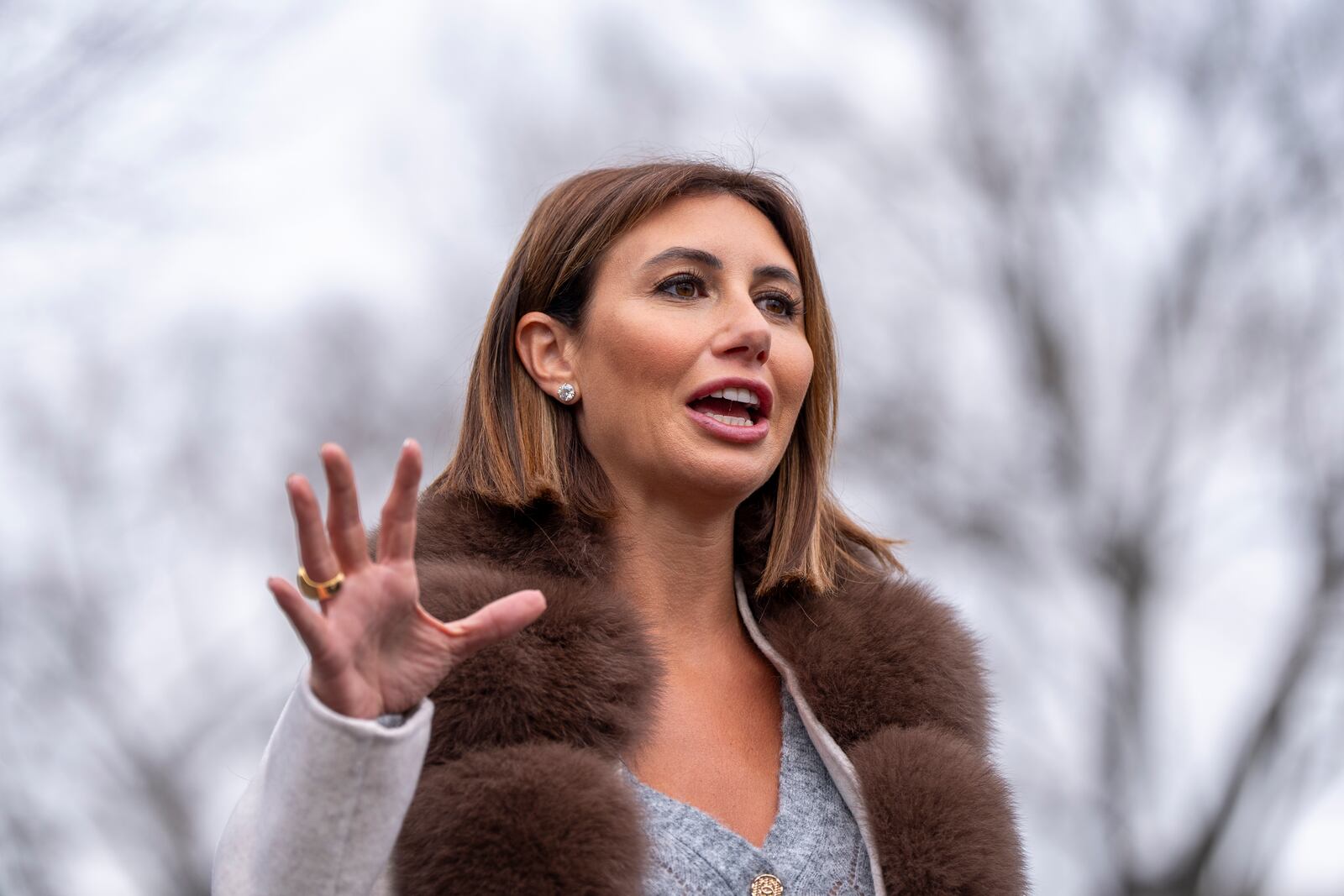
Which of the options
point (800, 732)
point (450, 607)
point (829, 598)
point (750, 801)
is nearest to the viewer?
point (450, 607)

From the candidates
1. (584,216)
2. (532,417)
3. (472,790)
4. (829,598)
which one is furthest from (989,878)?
(584,216)

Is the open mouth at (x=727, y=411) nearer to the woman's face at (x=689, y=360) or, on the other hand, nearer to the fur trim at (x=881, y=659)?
the woman's face at (x=689, y=360)

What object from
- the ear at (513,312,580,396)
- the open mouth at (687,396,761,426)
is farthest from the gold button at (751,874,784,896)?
the ear at (513,312,580,396)

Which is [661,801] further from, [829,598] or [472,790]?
[829,598]

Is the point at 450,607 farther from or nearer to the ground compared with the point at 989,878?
farther from the ground

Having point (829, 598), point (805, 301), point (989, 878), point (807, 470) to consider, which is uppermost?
point (805, 301)

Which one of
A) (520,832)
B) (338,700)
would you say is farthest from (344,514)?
(520,832)

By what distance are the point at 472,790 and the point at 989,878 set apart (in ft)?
3.27

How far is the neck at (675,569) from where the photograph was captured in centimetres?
326

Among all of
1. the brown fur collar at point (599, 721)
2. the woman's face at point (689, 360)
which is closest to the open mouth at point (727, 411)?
the woman's face at point (689, 360)

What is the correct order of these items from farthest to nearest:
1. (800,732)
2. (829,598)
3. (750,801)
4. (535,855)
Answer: (829,598) < (800,732) < (750,801) < (535,855)

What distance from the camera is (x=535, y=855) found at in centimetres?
252

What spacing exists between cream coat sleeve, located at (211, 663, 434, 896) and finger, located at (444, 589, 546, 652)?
0.13 meters

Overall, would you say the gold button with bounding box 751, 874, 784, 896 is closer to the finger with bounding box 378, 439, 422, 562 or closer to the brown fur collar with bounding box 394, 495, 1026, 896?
the brown fur collar with bounding box 394, 495, 1026, 896
